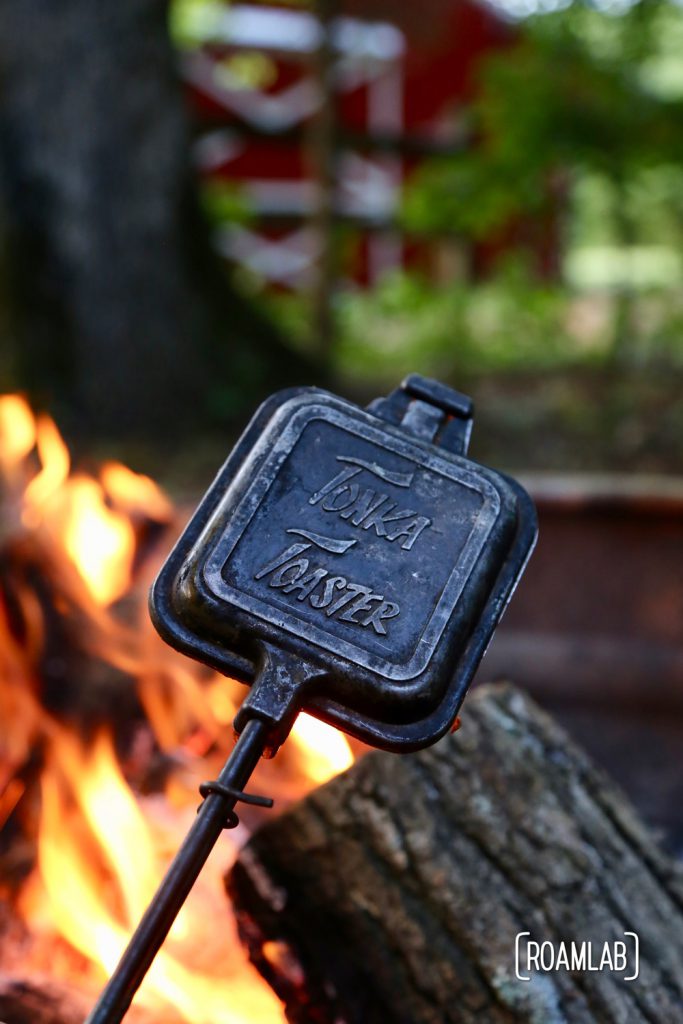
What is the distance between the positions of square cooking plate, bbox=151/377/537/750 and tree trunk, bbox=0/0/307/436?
10.9ft

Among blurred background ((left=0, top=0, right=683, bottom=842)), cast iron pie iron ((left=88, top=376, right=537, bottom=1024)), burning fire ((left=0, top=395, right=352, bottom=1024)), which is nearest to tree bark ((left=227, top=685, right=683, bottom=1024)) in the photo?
burning fire ((left=0, top=395, right=352, bottom=1024))

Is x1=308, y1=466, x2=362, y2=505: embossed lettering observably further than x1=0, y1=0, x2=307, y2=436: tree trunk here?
No

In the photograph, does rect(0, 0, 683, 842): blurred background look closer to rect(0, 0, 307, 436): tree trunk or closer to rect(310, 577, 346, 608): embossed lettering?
rect(0, 0, 307, 436): tree trunk

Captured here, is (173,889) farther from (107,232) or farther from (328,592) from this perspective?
(107,232)

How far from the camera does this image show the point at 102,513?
2182 millimetres

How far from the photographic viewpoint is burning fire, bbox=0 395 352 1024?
5.01 ft

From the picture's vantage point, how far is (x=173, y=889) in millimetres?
952

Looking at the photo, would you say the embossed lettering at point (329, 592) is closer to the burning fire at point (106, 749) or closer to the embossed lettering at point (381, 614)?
the embossed lettering at point (381, 614)

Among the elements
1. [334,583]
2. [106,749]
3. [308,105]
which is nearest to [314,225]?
[308,105]

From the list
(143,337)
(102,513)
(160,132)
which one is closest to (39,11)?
(160,132)

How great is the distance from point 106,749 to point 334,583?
931 mm

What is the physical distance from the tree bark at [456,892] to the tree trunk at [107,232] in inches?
126

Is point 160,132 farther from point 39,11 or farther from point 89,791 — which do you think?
point 89,791

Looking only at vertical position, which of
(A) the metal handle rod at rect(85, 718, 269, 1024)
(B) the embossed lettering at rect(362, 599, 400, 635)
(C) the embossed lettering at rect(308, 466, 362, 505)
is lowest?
(A) the metal handle rod at rect(85, 718, 269, 1024)
